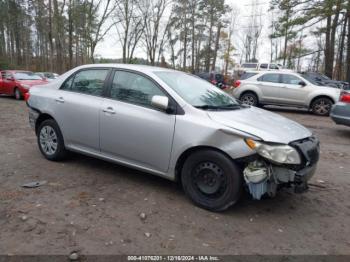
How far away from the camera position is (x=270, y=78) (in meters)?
12.5

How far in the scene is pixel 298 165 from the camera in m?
3.31

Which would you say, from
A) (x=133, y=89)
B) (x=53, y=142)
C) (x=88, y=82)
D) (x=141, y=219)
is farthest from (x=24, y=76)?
(x=141, y=219)

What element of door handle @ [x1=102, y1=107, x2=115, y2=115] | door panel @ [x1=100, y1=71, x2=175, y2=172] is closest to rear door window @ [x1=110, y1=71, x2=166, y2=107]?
door panel @ [x1=100, y1=71, x2=175, y2=172]

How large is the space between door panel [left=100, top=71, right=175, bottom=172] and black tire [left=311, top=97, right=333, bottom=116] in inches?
376

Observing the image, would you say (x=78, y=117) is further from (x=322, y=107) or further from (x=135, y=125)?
(x=322, y=107)

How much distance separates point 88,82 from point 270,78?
30.9 ft

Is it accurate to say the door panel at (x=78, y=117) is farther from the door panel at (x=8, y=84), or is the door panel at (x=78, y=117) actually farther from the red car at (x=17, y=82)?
the door panel at (x=8, y=84)

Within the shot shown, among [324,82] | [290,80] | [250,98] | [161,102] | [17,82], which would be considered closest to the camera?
[161,102]

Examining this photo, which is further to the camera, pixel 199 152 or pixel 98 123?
pixel 98 123

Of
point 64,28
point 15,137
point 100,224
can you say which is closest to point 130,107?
point 100,224

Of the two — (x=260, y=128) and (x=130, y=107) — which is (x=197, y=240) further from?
(x=130, y=107)

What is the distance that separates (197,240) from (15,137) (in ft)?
18.5

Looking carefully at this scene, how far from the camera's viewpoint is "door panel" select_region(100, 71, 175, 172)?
382cm

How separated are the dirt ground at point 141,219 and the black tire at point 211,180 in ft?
0.46
